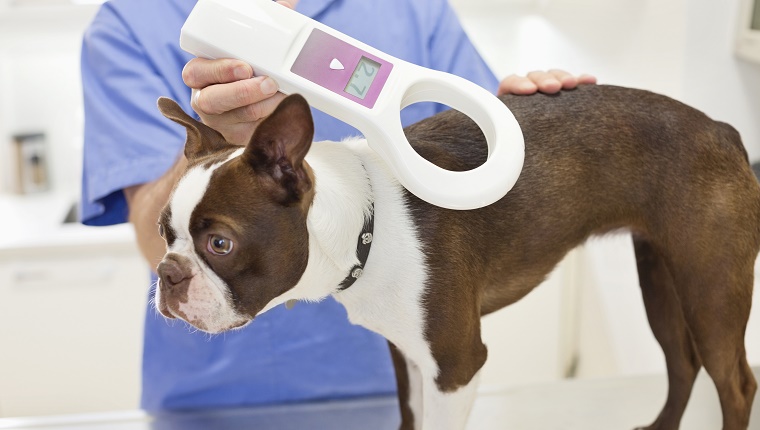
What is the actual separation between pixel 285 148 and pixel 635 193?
1.29 ft

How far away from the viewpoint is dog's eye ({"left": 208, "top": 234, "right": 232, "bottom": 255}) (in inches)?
26.0

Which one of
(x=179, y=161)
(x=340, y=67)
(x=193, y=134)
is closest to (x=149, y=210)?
(x=179, y=161)

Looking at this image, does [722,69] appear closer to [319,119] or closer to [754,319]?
[754,319]

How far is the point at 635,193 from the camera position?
83 cm

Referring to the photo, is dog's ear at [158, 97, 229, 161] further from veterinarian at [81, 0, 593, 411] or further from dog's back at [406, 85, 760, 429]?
veterinarian at [81, 0, 593, 411]

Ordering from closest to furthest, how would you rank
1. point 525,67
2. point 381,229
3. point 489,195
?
point 489,195
point 381,229
point 525,67

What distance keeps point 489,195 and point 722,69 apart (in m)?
1.13

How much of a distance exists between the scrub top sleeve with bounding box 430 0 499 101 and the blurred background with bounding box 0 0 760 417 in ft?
1.47

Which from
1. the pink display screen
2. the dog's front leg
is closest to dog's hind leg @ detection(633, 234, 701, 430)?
the dog's front leg

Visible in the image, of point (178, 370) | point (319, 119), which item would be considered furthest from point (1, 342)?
point (319, 119)

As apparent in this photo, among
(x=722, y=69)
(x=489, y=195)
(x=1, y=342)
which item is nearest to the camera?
(x=489, y=195)

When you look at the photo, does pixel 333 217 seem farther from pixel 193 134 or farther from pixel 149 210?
pixel 149 210

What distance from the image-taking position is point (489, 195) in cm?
64

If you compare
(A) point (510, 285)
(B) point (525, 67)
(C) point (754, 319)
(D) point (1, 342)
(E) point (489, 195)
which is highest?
(E) point (489, 195)
